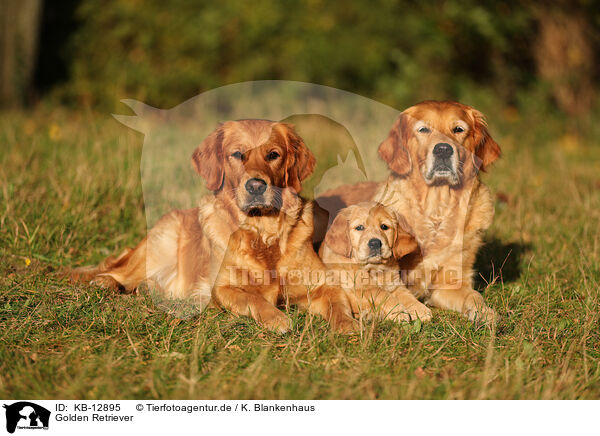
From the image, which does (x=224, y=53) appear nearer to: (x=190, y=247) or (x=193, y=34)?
(x=193, y=34)

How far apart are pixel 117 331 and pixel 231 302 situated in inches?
23.4

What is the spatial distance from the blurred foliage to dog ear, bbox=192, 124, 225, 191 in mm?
7148

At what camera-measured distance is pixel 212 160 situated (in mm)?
3369

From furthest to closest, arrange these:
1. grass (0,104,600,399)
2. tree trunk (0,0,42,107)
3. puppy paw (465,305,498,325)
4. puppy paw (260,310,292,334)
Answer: tree trunk (0,0,42,107) < puppy paw (465,305,498,325) < puppy paw (260,310,292,334) < grass (0,104,600,399)

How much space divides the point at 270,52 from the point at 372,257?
28.5ft

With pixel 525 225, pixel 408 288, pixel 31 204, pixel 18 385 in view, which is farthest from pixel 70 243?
pixel 525 225

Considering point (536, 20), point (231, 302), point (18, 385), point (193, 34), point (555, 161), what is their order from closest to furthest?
1. point (18, 385)
2. point (231, 302)
3. point (555, 161)
4. point (536, 20)
5. point (193, 34)

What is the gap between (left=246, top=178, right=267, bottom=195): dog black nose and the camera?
125 inches

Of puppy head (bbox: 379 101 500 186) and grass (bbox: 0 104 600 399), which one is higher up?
puppy head (bbox: 379 101 500 186)

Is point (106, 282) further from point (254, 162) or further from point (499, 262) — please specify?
point (499, 262)

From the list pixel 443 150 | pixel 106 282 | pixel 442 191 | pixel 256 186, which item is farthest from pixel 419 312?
pixel 106 282

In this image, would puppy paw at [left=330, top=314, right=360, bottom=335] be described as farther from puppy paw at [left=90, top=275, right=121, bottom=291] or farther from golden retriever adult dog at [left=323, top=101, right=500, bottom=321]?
puppy paw at [left=90, top=275, right=121, bottom=291]

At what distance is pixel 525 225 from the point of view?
15.8 ft
